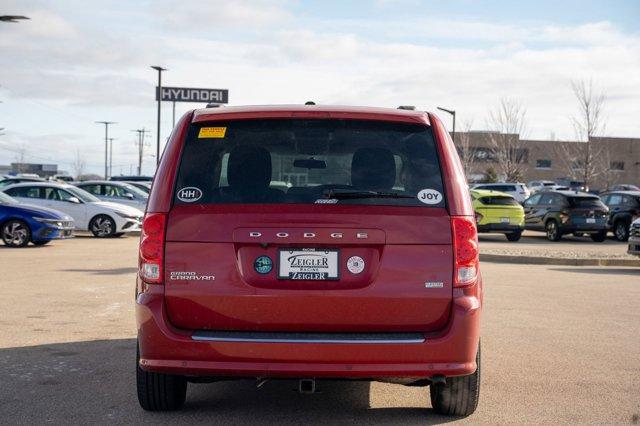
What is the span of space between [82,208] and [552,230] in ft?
47.2

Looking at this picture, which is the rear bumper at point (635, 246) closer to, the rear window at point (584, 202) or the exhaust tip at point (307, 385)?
the rear window at point (584, 202)

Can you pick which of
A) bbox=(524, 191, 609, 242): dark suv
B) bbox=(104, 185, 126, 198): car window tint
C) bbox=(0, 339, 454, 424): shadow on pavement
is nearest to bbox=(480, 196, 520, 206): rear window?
bbox=(524, 191, 609, 242): dark suv

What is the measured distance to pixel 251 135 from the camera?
5.18 m

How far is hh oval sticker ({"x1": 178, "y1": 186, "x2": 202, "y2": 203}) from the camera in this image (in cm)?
503

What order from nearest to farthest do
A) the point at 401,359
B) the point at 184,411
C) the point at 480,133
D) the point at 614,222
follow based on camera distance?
the point at 401,359, the point at 184,411, the point at 614,222, the point at 480,133

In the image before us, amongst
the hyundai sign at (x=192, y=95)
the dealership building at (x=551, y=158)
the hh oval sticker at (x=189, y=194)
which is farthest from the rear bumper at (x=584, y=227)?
the dealership building at (x=551, y=158)

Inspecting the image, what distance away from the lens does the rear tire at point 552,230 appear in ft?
90.3

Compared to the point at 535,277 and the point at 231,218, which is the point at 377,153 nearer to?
the point at 231,218

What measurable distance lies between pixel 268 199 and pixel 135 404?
184cm

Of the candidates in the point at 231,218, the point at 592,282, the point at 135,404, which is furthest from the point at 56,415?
the point at 592,282

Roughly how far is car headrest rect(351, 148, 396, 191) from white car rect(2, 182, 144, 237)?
20897mm

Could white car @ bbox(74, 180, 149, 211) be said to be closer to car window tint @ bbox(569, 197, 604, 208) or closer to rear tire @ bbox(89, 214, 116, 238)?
rear tire @ bbox(89, 214, 116, 238)

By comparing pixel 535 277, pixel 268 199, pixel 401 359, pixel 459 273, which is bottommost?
pixel 535 277

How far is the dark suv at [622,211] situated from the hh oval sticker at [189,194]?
25275 mm
